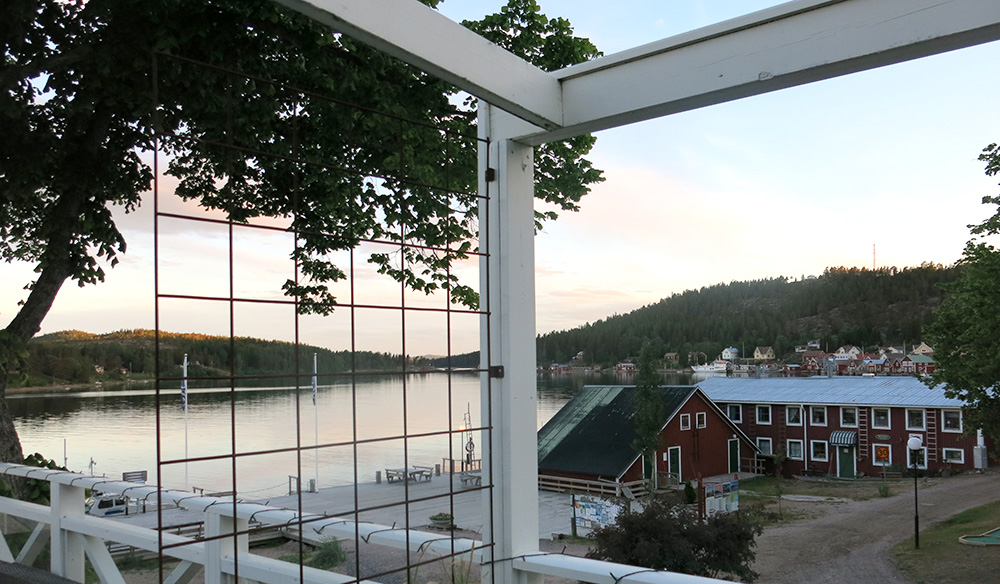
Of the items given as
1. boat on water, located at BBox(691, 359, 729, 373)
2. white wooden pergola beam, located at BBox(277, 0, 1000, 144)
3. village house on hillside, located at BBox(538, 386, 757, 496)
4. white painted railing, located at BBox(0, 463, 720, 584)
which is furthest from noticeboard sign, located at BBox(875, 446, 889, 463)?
boat on water, located at BBox(691, 359, 729, 373)

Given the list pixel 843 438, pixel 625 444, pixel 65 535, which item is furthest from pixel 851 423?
pixel 65 535

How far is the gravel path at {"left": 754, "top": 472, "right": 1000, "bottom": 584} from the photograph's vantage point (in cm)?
1423

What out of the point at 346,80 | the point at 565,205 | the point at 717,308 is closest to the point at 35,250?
the point at 346,80

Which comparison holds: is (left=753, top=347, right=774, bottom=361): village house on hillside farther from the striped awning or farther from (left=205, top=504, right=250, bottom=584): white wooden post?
(left=205, top=504, right=250, bottom=584): white wooden post

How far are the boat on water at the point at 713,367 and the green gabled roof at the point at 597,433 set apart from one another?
88.7ft

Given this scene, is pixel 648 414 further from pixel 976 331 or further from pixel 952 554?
pixel 976 331

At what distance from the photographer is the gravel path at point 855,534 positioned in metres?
14.2

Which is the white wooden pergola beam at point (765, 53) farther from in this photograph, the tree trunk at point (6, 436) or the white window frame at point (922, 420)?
the white window frame at point (922, 420)

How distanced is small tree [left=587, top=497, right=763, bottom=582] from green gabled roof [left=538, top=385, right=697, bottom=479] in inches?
471

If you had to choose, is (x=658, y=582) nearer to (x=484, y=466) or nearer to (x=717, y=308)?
(x=484, y=466)

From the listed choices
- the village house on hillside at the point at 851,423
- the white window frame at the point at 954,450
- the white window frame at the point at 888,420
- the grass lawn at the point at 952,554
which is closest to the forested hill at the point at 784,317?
the village house on hillside at the point at 851,423

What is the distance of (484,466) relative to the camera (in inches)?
71.5

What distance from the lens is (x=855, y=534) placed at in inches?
659

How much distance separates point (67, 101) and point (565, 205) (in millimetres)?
4092
